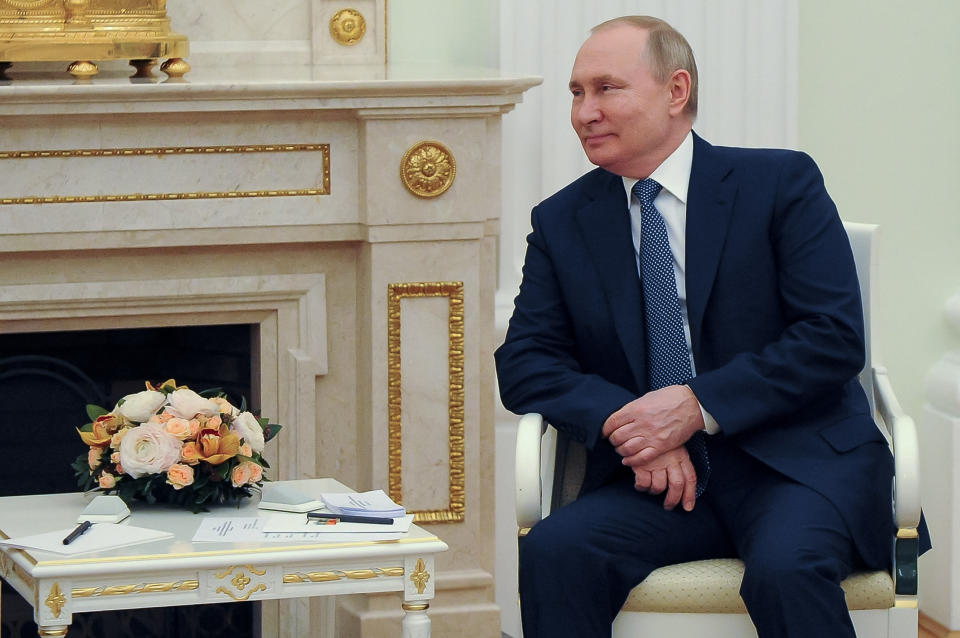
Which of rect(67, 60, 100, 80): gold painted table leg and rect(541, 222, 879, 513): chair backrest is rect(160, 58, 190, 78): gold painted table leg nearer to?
rect(67, 60, 100, 80): gold painted table leg

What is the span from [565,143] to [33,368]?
1.51m

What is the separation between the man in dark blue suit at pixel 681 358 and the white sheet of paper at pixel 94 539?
669mm

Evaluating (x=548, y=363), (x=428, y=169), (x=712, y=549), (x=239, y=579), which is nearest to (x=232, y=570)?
(x=239, y=579)

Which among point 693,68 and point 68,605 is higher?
point 693,68

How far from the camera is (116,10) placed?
3.50 metres

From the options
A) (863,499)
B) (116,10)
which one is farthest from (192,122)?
(863,499)

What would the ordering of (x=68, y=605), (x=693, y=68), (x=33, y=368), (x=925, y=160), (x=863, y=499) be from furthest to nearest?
(x=925, y=160) < (x=33, y=368) < (x=693, y=68) < (x=863, y=499) < (x=68, y=605)

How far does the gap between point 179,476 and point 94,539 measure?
207 millimetres

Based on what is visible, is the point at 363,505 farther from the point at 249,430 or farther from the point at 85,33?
the point at 85,33

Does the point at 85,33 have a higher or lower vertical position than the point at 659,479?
higher

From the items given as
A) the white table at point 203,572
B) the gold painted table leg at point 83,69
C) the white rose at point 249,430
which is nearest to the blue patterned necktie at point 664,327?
the white table at point 203,572

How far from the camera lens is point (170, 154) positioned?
3.52 m

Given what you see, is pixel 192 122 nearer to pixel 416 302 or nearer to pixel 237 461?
pixel 416 302

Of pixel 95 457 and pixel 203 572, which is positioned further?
pixel 95 457
